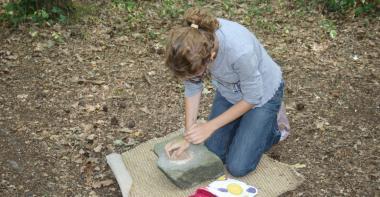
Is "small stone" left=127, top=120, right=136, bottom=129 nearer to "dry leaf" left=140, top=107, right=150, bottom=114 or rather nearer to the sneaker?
"dry leaf" left=140, top=107, right=150, bottom=114

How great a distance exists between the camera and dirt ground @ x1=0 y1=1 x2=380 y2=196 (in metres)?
3.64

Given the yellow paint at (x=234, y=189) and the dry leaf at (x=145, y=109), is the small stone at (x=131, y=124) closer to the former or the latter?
the dry leaf at (x=145, y=109)

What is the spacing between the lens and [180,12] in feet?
19.9

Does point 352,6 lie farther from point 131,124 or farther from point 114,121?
point 114,121

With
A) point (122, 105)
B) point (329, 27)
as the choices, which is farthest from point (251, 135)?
point (329, 27)

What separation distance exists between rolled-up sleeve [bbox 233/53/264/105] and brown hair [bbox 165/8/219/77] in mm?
249

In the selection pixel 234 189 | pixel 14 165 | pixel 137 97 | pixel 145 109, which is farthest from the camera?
pixel 137 97

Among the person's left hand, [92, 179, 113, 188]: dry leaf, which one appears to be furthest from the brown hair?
[92, 179, 113, 188]: dry leaf

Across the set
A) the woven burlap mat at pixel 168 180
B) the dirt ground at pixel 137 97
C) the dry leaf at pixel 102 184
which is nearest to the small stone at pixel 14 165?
the dirt ground at pixel 137 97

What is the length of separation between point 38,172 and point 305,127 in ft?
7.07

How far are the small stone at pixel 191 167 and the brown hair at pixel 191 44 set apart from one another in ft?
2.74

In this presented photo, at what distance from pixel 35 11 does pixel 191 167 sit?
3306 millimetres

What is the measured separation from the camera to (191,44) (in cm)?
274

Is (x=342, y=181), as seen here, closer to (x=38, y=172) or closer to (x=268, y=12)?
(x=38, y=172)
